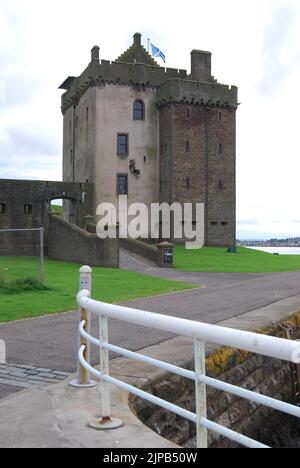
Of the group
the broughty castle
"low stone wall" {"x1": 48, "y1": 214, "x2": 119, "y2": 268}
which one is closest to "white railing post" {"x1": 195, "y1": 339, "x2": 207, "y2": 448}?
"low stone wall" {"x1": 48, "y1": 214, "x2": 119, "y2": 268}

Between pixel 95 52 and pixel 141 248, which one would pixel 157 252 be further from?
pixel 95 52

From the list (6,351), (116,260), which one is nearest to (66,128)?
(116,260)

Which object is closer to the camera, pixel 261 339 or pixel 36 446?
pixel 261 339

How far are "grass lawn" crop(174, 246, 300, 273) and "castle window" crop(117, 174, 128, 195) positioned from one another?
7407 mm

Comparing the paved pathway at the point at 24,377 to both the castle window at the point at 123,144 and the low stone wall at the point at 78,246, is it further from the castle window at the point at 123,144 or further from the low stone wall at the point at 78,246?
the castle window at the point at 123,144

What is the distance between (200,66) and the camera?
50.8 meters

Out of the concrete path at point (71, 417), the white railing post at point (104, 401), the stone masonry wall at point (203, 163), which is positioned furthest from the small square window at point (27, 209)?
the white railing post at point (104, 401)

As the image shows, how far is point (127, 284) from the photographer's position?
20375 mm

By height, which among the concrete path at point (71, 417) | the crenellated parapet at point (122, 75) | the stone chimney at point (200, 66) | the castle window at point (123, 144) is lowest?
the concrete path at point (71, 417)

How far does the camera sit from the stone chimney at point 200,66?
50719mm

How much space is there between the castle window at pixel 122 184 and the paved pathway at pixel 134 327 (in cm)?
2837

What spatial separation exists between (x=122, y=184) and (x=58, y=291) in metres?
31.8
